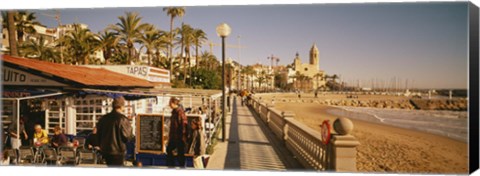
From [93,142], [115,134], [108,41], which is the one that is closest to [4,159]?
[93,142]

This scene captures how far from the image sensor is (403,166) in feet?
27.0

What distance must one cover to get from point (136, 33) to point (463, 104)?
706cm

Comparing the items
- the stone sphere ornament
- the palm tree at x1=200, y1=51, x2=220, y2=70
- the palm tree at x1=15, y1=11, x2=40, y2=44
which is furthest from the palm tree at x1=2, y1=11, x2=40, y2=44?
the stone sphere ornament

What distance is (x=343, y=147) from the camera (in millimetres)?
5922

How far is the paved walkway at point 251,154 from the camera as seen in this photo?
8.38m

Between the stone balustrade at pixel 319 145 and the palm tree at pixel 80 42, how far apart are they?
534 cm

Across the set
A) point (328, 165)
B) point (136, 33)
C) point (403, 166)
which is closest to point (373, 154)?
point (403, 166)

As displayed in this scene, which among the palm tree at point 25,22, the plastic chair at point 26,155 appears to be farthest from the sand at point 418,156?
the palm tree at point 25,22

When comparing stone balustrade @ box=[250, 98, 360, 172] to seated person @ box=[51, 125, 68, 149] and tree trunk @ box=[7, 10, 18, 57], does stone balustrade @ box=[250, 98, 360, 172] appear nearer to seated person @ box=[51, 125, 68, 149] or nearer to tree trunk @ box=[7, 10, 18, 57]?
seated person @ box=[51, 125, 68, 149]

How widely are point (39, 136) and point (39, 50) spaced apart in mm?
2271

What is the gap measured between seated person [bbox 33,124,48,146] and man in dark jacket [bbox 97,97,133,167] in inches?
64.5

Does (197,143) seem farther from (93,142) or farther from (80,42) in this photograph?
(80,42)

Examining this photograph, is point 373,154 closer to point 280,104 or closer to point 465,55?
point 465,55

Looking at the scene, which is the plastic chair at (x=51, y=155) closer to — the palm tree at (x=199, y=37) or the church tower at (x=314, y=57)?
the palm tree at (x=199, y=37)
